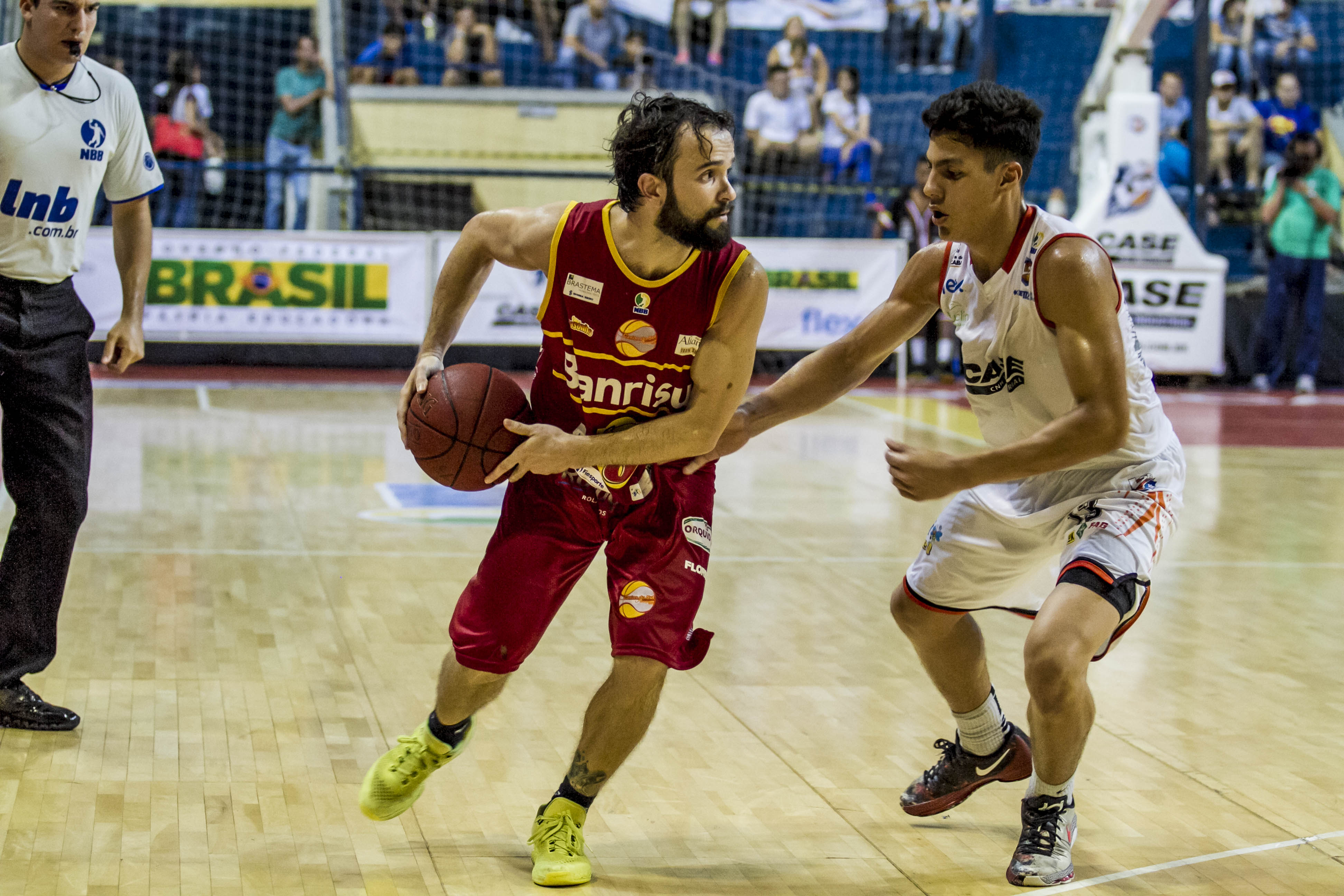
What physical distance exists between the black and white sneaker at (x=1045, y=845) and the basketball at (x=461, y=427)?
1453 millimetres

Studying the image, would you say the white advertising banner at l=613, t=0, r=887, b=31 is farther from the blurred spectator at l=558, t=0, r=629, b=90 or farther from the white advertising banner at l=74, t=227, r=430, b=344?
the white advertising banner at l=74, t=227, r=430, b=344

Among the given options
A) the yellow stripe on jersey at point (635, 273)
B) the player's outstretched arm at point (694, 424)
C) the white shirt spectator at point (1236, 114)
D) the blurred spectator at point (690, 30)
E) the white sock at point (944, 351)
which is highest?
the blurred spectator at point (690, 30)

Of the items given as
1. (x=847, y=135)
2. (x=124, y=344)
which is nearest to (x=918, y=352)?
(x=847, y=135)

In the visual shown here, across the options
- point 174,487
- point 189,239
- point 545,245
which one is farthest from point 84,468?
point 189,239

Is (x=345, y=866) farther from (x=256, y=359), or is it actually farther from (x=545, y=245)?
(x=256, y=359)

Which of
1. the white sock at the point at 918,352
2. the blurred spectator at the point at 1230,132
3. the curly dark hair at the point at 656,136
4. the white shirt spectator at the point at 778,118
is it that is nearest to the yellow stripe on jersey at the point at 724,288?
the curly dark hair at the point at 656,136

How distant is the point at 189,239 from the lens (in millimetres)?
13648

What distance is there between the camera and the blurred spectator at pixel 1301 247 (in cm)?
1445

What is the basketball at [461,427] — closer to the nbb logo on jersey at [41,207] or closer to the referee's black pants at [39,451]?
the referee's black pants at [39,451]

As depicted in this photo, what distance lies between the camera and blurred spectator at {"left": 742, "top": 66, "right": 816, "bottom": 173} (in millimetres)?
16172

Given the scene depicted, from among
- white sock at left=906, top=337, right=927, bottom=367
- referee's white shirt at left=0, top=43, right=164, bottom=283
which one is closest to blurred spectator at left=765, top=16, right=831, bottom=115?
white sock at left=906, top=337, right=927, bottom=367

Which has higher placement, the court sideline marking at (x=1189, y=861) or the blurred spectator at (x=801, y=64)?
the blurred spectator at (x=801, y=64)

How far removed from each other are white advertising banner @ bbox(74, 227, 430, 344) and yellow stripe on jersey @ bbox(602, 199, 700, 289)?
35.0 feet

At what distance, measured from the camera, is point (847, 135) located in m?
16.1
